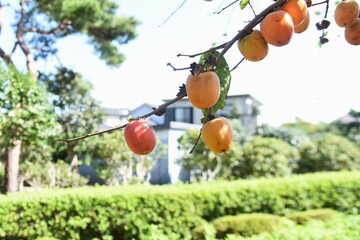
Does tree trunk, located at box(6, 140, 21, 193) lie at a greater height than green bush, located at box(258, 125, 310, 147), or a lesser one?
lesser

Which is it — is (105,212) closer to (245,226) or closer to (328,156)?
(245,226)

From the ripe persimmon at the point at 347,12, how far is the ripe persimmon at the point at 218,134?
466 millimetres

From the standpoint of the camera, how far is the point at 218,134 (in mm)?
823

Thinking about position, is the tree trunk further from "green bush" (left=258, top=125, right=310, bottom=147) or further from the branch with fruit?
"green bush" (left=258, top=125, right=310, bottom=147)

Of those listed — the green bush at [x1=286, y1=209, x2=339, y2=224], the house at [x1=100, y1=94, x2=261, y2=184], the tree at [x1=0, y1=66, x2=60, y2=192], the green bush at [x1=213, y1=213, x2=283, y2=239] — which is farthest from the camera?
the house at [x1=100, y1=94, x2=261, y2=184]

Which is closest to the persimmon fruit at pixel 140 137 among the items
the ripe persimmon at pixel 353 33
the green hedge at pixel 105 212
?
the ripe persimmon at pixel 353 33

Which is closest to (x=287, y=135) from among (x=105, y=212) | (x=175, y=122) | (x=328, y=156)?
(x=328, y=156)

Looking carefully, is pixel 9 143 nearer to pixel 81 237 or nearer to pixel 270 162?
pixel 81 237

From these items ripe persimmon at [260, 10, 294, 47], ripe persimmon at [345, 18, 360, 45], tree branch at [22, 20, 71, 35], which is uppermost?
tree branch at [22, 20, 71, 35]

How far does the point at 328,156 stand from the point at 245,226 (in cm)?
970

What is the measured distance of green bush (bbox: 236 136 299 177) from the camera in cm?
1284

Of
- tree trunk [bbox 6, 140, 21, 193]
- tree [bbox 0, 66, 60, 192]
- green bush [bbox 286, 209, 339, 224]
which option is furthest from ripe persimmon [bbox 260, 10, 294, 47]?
tree trunk [bbox 6, 140, 21, 193]

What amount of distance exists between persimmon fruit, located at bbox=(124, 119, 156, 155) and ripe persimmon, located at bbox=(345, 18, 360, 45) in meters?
0.58

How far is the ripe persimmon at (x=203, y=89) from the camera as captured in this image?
74cm
